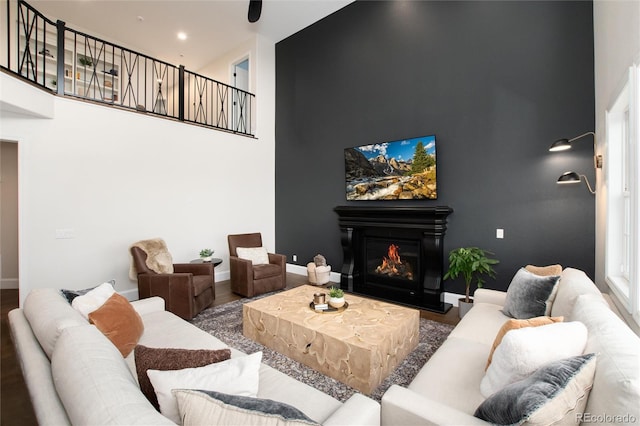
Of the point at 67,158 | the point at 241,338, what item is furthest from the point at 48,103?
the point at 241,338

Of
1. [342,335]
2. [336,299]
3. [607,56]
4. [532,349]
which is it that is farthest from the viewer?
[336,299]

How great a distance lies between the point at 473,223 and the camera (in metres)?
4.01

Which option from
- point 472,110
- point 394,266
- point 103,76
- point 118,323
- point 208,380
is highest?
point 103,76

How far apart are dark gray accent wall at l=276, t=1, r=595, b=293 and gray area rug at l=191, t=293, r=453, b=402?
1.37m

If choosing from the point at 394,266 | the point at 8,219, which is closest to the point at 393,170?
the point at 394,266

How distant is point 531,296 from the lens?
240 centimetres

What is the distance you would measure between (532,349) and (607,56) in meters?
2.90

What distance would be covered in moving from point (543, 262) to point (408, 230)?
1.62 metres

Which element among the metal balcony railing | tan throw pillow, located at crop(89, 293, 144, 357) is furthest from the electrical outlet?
tan throw pillow, located at crop(89, 293, 144, 357)

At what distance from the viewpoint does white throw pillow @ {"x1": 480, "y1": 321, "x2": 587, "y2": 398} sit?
1.26 metres

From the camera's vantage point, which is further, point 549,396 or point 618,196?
point 618,196

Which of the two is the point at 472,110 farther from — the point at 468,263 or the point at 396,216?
the point at 468,263

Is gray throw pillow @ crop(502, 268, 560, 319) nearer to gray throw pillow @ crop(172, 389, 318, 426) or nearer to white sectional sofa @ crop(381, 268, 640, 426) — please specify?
white sectional sofa @ crop(381, 268, 640, 426)

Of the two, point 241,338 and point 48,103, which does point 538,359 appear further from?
Answer: point 48,103
